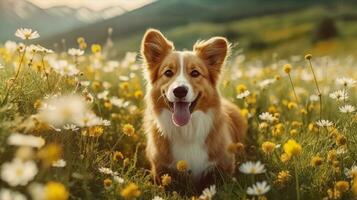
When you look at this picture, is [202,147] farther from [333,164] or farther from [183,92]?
[333,164]

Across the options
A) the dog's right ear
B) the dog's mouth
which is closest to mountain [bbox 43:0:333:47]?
the dog's right ear

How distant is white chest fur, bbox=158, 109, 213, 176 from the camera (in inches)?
227

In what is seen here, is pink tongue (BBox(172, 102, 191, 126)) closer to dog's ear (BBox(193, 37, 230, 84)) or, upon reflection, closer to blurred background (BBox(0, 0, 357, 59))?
dog's ear (BBox(193, 37, 230, 84))

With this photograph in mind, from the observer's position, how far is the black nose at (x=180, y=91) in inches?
210

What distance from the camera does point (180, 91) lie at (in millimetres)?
5363

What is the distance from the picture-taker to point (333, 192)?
4.46m

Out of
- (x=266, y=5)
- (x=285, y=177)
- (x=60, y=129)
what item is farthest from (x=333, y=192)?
(x=266, y=5)

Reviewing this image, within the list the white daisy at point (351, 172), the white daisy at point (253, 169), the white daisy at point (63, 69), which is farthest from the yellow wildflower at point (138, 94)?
the white daisy at point (253, 169)

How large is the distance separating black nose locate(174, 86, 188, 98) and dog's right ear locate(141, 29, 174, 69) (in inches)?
29.6

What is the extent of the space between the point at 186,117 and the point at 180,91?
0.34 meters

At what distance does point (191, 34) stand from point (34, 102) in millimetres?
37935

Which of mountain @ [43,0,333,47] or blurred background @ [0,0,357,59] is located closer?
blurred background @ [0,0,357,59]

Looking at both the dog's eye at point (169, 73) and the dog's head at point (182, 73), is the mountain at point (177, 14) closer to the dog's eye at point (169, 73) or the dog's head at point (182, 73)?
the dog's head at point (182, 73)

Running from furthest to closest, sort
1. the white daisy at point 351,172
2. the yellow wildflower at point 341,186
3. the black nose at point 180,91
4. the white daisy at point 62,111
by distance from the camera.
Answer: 1. the black nose at point 180,91
2. the white daisy at point 351,172
3. the yellow wildflower at point 341,186
4. the white daisy at point 62,111
